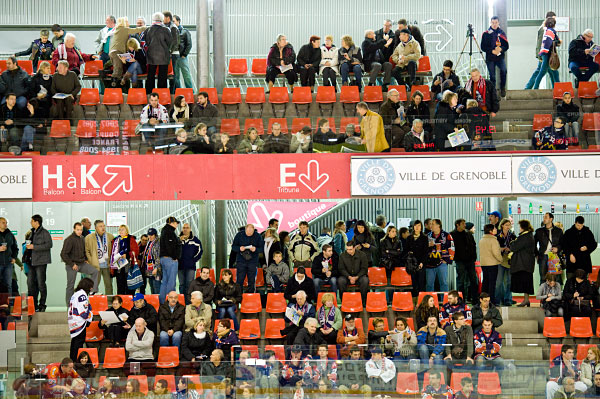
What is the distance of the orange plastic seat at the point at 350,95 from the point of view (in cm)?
1806

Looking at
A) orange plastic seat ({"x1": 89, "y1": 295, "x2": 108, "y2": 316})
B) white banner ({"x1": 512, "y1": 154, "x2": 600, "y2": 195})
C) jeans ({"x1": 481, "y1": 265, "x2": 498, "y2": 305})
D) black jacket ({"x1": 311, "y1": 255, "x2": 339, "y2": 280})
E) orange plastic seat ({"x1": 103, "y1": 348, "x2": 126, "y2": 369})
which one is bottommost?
orange plastic seat ({"x1": 103, "y1": 348, "x2": 126, "y2": 369})

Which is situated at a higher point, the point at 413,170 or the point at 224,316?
the point at 413,170

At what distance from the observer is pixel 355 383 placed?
11664 millimetres

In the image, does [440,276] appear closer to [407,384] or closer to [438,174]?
[438,174]

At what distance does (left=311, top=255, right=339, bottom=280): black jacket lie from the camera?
15.3 meters

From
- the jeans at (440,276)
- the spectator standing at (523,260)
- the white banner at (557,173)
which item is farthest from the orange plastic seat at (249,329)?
the white banner at (557,173)

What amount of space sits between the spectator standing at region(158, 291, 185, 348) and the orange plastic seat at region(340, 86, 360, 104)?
6057 mm

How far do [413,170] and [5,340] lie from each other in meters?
7.35

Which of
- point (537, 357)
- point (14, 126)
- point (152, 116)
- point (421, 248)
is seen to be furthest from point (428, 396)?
point (14, 126)

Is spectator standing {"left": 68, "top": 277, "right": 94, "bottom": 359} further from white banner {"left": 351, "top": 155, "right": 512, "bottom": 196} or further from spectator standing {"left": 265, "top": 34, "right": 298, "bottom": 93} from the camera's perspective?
spectator standing {"left": 265, "top": 34, "right": 298, "bottom": 93}

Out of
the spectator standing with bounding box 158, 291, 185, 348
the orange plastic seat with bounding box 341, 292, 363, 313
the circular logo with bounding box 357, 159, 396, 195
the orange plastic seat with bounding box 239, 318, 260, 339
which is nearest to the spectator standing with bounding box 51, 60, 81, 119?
the spectator standing with bounding box 158, 291, 185, 348

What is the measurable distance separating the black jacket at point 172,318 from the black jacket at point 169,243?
60.6 inches

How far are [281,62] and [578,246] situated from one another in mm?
6985

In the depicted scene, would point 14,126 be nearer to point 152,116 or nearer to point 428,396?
point 152,116
